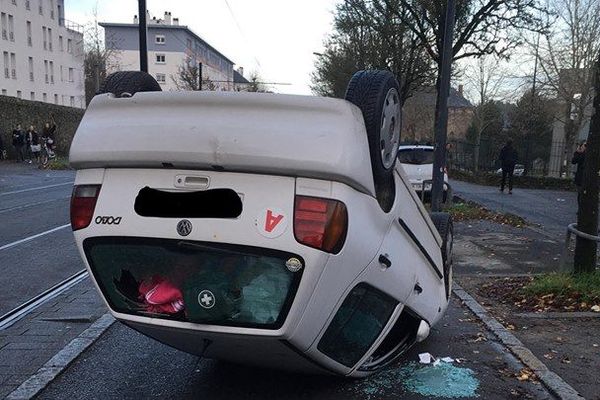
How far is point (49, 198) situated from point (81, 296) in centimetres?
903

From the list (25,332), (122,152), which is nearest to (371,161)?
(122,152)

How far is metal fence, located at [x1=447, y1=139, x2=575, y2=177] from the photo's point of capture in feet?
82.4

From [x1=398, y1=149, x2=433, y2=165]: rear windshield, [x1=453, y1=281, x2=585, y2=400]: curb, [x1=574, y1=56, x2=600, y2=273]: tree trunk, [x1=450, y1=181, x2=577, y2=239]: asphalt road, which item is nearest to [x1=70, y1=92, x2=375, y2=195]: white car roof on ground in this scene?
[x1=453, y1=281, x2=585, y2=400]: curb

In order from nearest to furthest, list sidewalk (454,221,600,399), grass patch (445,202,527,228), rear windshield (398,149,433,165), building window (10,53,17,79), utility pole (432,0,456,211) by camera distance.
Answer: sidewalk (454,221,600,399), utility pole (432,0,456,211), grass patch (445,202,527,228), rear windshield (398,149,433,165), building window (10,53,17,79)

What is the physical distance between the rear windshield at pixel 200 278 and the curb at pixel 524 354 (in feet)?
7.20

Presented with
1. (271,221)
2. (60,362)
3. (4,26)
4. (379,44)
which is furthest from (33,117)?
(271,221)

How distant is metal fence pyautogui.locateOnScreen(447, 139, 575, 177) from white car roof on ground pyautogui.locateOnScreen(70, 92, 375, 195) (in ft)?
72.5

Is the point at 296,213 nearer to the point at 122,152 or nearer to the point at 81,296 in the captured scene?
the point at 122,152

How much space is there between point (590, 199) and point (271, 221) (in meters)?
4.64

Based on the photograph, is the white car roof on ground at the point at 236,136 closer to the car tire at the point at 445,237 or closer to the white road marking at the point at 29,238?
the car tire at the point at 445,237

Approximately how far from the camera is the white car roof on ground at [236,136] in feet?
8.39

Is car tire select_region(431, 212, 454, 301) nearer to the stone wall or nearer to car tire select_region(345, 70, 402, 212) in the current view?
car tire select_region(345, 70, 402, 212)

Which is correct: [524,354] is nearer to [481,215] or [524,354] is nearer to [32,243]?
[32,243]

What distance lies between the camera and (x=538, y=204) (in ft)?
53.2
